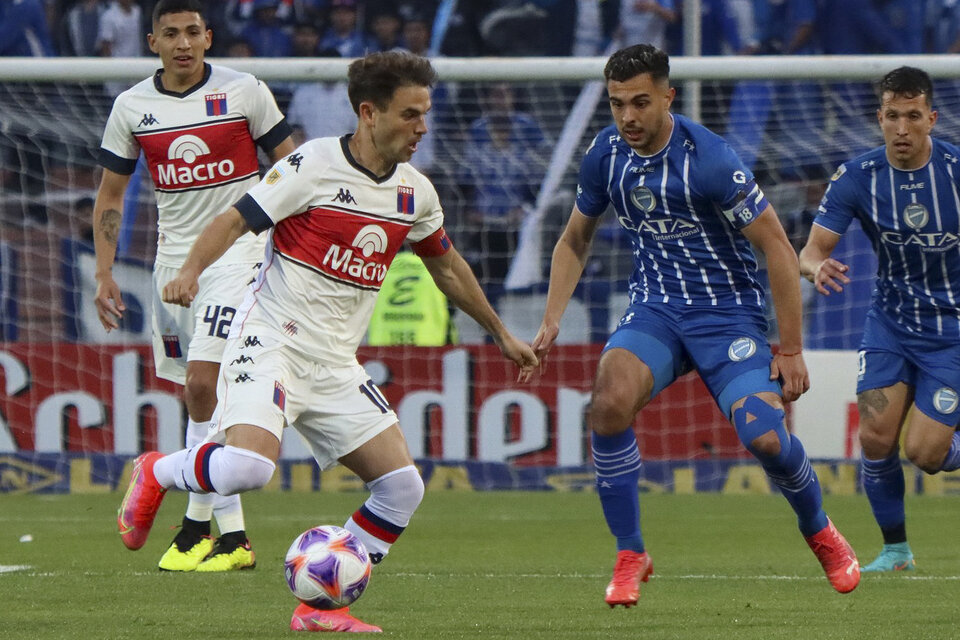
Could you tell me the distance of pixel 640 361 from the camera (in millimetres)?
5945

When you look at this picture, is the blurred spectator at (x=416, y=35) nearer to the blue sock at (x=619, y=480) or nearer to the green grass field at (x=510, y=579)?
the green grass field at (x=510, y=579)

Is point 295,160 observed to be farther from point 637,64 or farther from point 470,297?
point 637,64

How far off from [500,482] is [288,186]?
629 cm

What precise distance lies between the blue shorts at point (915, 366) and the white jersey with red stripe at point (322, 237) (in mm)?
2859

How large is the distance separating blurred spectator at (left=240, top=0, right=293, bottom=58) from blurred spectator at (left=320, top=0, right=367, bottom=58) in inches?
15.6

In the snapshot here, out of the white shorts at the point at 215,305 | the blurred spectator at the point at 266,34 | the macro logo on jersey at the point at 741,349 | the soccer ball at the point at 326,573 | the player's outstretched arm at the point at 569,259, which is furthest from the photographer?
the blurred spectator at the point at 266,34

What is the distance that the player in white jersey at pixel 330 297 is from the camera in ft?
17.5

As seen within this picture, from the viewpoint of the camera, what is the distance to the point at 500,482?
37.6 feet

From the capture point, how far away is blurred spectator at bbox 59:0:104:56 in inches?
560

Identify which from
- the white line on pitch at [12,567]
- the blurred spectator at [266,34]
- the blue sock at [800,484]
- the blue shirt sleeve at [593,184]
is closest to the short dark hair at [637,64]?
the blue shirt sleeve at [593,184]

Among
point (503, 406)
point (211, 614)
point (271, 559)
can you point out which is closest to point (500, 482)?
point (503, 406)

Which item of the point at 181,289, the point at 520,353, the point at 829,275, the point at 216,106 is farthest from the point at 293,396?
the point at 829,275

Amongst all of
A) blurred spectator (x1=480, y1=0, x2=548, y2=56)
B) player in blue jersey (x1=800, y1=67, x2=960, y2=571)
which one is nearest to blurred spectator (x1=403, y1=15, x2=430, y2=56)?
blurred spectator (x1=480, y1=0, x2=548, y2=56)

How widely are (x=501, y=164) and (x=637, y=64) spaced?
7069 millimetres
